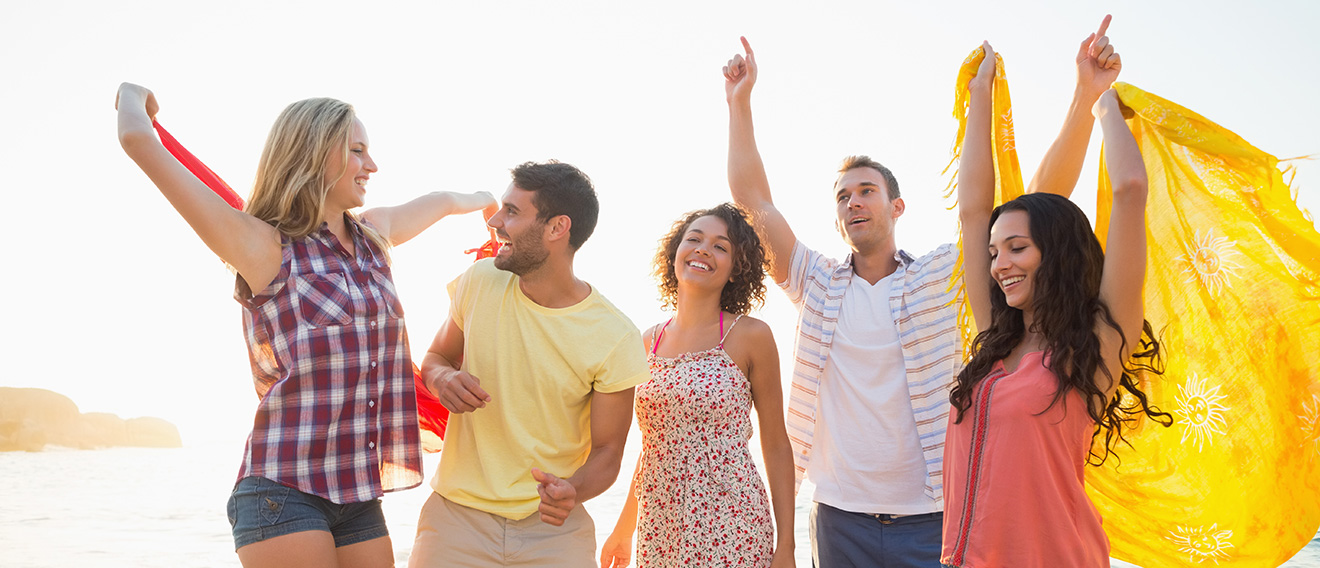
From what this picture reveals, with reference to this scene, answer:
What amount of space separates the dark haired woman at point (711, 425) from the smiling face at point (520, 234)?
695 millimetres

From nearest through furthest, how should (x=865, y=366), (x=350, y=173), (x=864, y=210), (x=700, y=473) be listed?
(x=350, y=173), (x=700, y=473), (x=865, y=366), (x=864, y=210)

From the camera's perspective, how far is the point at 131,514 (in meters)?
13.5

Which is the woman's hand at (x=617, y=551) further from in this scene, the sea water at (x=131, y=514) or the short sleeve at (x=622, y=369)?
the sea water at (x=131, y=514)

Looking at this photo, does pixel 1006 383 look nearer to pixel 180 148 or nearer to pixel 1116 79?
pixel 1116 79

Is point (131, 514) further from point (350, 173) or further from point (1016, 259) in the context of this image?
point (1016, 259)

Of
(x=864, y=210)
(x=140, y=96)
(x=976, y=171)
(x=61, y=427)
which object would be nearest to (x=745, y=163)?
(x=864, y=210)

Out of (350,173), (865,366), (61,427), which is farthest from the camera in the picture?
(61,427)

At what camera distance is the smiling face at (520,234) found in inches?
125

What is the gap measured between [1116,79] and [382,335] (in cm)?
249

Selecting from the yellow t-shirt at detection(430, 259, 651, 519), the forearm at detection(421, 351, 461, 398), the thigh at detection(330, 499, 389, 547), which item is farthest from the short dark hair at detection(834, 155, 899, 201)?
the thigh at detection(330, 499, 389, 547)

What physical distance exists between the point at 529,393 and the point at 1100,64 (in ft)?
7.15

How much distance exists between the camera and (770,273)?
3939mm

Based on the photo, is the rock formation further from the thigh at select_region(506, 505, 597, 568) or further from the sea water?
the thigh at select_region(506, 505, 597, 568)

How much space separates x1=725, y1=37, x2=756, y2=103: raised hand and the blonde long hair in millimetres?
1814
